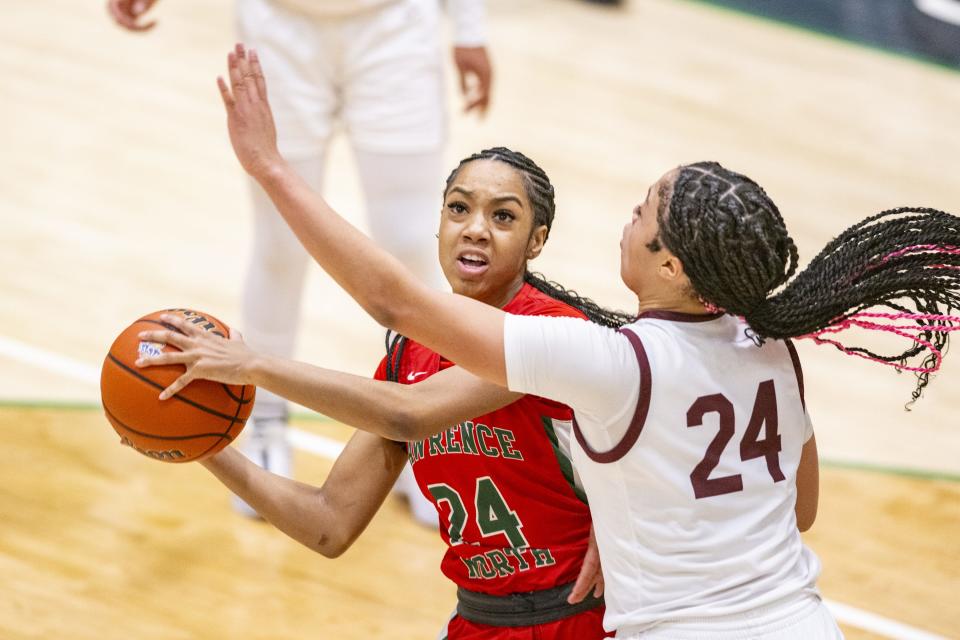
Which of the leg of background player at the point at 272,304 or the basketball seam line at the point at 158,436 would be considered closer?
the basketball seam line at the point at 158,436

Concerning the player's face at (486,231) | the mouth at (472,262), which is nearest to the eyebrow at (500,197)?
the player's face at (486,231)

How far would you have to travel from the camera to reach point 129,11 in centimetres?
498

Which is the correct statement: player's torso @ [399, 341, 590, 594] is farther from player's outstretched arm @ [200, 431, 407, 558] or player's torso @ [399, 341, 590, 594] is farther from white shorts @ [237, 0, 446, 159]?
white shorts @ [237, 0, 446, 159]

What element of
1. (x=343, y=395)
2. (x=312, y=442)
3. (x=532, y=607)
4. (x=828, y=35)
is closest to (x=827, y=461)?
(x=312, y=442)

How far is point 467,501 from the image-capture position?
301 cm

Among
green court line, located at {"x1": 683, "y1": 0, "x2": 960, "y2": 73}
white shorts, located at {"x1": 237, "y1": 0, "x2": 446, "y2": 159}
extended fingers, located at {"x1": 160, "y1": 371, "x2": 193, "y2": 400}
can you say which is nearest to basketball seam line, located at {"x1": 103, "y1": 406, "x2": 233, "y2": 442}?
extended fingers, located at {"x1": 160, "y1": 371, "x2": 193, "y2": 400}

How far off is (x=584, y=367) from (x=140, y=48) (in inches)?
276

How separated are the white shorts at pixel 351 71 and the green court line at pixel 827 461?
1236 millimetres

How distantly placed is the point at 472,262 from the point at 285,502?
67 cm

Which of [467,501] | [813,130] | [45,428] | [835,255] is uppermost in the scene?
[835,255]

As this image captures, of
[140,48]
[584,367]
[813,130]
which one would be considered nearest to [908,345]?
[813,130]

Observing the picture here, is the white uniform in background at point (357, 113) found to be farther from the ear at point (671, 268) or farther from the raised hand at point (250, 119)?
the ear at point (671, 268)

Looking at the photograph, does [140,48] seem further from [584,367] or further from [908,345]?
[584,367]

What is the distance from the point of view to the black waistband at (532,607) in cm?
302
